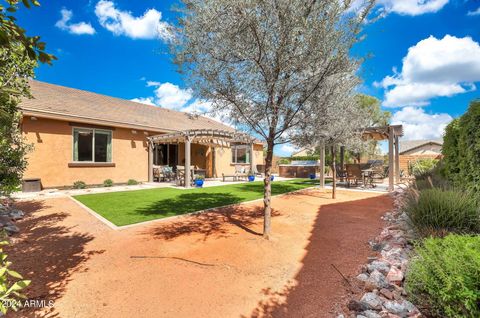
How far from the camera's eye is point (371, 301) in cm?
281

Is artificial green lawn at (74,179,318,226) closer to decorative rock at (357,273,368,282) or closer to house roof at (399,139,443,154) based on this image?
decorative rock at (357,273,368,282)

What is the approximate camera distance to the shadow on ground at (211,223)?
19.0 feet

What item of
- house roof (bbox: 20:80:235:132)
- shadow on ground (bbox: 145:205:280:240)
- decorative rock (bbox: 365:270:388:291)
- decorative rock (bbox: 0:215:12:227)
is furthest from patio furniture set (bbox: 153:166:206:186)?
decorative rock (bbox: 365:270:388:291)

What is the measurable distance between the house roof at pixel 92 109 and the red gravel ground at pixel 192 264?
5.71 m

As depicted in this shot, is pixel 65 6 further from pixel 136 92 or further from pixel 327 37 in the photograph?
pixel 327 37

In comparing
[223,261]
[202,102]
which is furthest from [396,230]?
[202,102]

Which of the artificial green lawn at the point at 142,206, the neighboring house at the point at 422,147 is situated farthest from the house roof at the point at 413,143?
the artificial green lawn at the point at 142,206

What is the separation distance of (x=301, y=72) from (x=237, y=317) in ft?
14.5

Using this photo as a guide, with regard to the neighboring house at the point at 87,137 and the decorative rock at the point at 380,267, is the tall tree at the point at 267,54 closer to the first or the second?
the decorative rock at the point at 380,267

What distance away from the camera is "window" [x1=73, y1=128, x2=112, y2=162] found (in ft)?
43.9

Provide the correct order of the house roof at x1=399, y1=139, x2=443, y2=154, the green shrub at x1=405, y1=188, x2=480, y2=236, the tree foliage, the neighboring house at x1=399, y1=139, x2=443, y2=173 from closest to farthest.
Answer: the green shrub at x1=405, y1=188, x2=480, y2=236 < the tree foliage < the neighboring house at x1=399, y1=139, x2=443, y2=173 < the house roof at x1=399, y1=139, x2=443, y2=154

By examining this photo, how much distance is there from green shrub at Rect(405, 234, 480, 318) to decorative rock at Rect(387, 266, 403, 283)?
0.31 m

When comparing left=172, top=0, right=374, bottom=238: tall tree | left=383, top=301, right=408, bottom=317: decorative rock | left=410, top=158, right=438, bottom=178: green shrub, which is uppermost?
left=172, top=0, right=374, bottom=238: tall tree

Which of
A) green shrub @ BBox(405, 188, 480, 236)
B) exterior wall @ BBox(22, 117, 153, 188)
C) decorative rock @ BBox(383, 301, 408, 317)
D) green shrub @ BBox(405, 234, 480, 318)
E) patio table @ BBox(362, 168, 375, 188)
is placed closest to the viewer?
green shrub @ BBox(405, 234, 480, 318)
